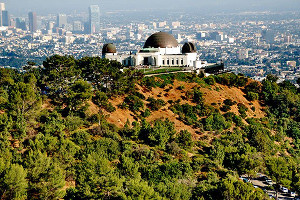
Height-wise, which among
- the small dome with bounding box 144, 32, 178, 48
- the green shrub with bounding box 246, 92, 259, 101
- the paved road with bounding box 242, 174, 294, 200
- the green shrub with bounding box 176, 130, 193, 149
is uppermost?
the small dome with bounding box 144, 32, 178, 48

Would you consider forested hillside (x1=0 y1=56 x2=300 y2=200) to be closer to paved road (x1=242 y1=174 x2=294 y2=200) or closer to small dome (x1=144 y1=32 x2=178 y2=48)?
paved road (x1=242 y1=174 x2=294 y2=200)

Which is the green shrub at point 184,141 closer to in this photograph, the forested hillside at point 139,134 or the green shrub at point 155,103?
the forested hillside at point 139,134

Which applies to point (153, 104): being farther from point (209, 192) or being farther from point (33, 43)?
point (33, 43)

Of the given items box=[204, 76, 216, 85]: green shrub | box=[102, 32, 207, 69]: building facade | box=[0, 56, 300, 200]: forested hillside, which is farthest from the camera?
box=[102, 32, 207, 69]: building facade

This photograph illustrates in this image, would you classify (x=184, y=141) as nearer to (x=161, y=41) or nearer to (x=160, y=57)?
(x=160, y=57)

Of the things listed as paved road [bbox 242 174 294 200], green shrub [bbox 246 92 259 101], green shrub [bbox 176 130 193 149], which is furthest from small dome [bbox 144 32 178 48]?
paved road [bbox 242 174 294 200]

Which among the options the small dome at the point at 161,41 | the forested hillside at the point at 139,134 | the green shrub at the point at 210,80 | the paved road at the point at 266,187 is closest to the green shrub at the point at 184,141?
the forested hillside at the point at 139,134

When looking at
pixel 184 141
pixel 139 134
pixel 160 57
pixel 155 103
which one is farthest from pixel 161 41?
pixel 139 134

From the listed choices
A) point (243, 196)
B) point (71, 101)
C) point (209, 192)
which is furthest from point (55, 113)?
point (243, 196)
